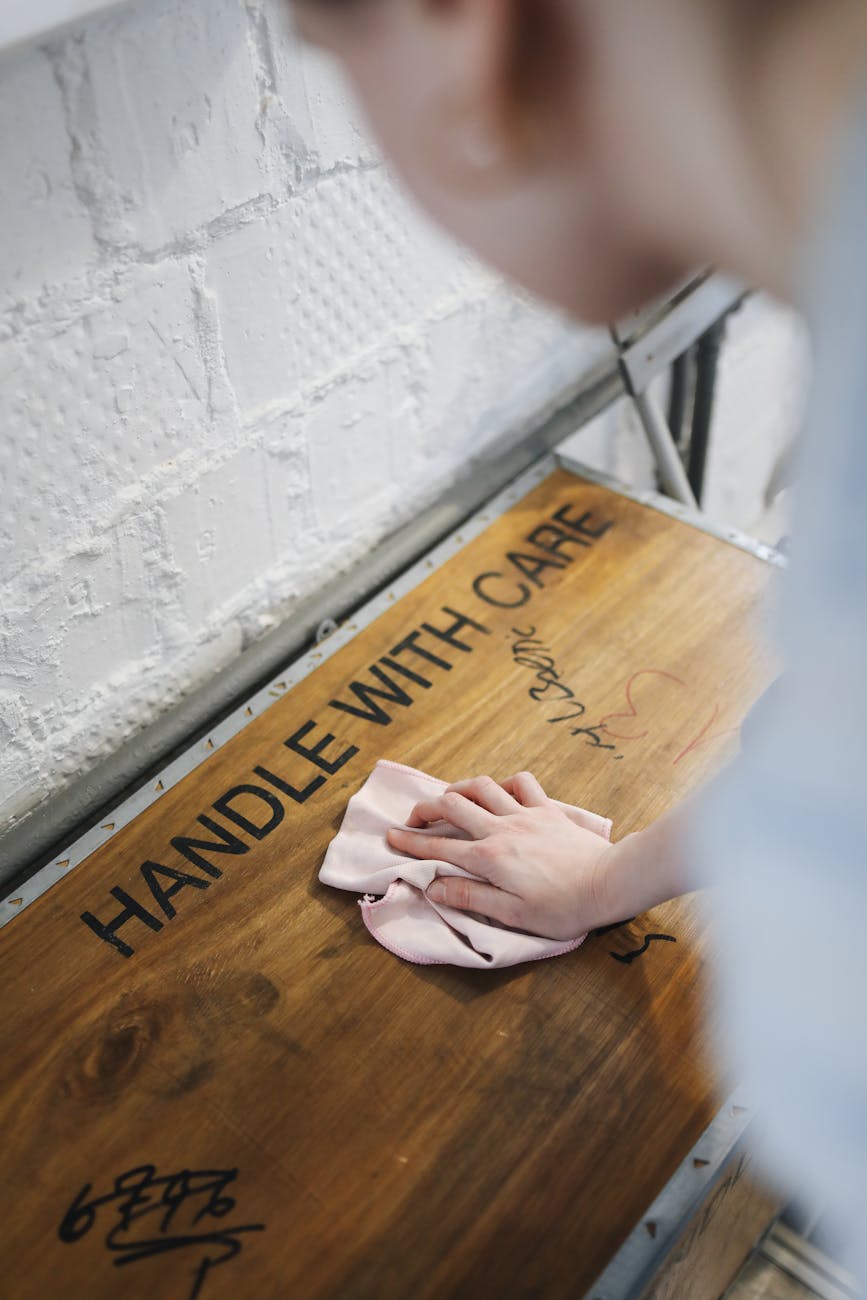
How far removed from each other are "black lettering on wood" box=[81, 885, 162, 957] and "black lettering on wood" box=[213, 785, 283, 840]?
0.11m

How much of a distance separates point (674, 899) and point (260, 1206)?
1.27 feet

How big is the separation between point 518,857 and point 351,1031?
7.0 inches

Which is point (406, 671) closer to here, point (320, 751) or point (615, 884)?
point (320, 751)

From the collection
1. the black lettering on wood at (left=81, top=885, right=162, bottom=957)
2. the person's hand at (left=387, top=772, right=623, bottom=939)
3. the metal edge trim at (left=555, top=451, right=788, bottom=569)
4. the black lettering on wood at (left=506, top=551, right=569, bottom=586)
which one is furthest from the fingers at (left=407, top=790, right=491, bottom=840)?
the metal edge trim at (left=555, top=451, right=788, bottom=569)

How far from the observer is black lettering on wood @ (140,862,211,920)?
938 mm

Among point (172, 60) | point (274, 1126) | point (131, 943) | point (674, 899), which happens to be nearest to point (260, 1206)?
point (274, 1126)

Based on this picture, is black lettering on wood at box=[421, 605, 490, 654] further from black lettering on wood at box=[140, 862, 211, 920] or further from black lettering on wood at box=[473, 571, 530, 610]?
black lettering on wood at box=[140, 862, 211, 920]

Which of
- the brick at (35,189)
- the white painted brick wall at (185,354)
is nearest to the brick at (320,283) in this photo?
the white painted brick wall at (185,354)

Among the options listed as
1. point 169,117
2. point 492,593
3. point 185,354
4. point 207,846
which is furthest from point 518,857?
point 169,117

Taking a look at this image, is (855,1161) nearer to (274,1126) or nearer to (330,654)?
(274,1126)

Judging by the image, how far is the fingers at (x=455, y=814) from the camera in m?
0.91

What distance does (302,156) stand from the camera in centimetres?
102

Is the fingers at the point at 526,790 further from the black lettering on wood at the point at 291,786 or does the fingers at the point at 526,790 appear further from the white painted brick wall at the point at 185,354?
the white painted brick wall at the point at 185,354

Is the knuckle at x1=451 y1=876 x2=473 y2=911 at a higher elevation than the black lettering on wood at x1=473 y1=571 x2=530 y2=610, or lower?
lower
